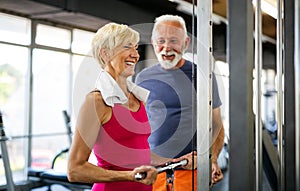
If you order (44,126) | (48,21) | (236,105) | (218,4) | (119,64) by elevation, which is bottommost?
(44,126)

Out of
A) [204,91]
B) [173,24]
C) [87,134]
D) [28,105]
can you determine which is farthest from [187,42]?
[28,105]

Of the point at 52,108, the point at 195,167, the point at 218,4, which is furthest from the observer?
the point at 52,108

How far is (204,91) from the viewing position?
104cm

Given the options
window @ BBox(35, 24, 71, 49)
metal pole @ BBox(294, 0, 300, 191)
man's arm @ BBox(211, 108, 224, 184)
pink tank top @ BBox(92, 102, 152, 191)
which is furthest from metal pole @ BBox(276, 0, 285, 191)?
window @ BBox(35, 24, 71, 49)

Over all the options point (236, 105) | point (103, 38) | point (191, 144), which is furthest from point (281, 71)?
point (103, 38)

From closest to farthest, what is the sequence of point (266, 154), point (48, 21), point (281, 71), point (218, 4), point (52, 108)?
point (218, 4) → point (281, 71) → point (266, 154) → point (48, 21) → point (52, 108)

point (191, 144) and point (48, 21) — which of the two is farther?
point (48, 21)

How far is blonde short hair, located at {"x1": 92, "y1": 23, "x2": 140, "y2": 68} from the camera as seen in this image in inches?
39.6

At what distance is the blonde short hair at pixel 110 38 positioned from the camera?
1.00 m

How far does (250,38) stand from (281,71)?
843 mm

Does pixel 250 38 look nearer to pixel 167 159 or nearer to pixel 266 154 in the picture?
pixel 167 159

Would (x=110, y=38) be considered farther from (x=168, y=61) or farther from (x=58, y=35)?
(x=58, y=35)

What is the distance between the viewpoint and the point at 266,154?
232 cm

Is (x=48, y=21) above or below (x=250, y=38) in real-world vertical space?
above
